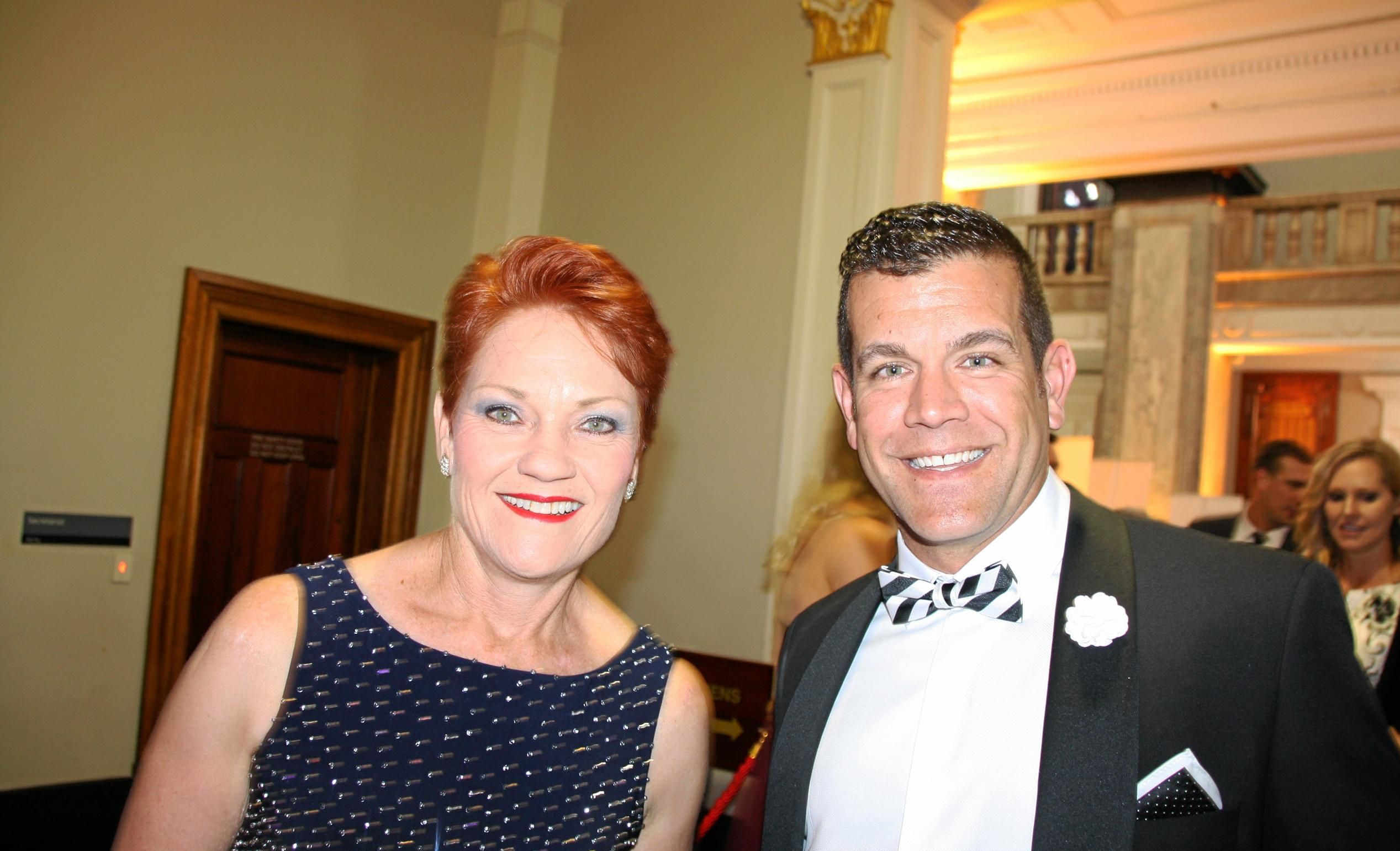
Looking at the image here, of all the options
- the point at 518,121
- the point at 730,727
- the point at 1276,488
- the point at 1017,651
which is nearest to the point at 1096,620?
the point at 1017,651

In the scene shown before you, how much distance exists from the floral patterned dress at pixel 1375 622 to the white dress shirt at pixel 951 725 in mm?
2042

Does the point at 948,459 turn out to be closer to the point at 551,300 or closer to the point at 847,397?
the point at 847,397

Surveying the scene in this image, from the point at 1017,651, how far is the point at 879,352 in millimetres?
471

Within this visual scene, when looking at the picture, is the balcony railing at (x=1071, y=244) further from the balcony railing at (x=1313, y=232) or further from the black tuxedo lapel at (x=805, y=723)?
the black tuxedo lapel at (x=805, y=723)

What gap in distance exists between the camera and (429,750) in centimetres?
161

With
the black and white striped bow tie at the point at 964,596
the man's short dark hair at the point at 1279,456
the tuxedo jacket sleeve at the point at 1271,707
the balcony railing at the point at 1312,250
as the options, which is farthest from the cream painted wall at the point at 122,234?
the balcony railing at the point at 1312,250

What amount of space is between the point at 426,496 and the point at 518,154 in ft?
6.22

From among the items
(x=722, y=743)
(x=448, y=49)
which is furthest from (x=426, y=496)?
(x=722, y=743)

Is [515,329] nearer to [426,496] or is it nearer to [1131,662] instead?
[1131,662]

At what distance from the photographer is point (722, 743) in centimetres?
305

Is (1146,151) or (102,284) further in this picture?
(1146,151)

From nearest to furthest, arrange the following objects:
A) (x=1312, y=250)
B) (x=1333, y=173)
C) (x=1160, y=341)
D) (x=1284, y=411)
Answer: (x=1160, y=341)
(x=1312, y=250)
(x=1333, y=173)
(x=1284, y=411)

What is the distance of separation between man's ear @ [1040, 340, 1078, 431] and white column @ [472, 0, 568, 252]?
440 centimetres

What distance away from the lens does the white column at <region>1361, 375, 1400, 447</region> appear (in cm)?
1319
